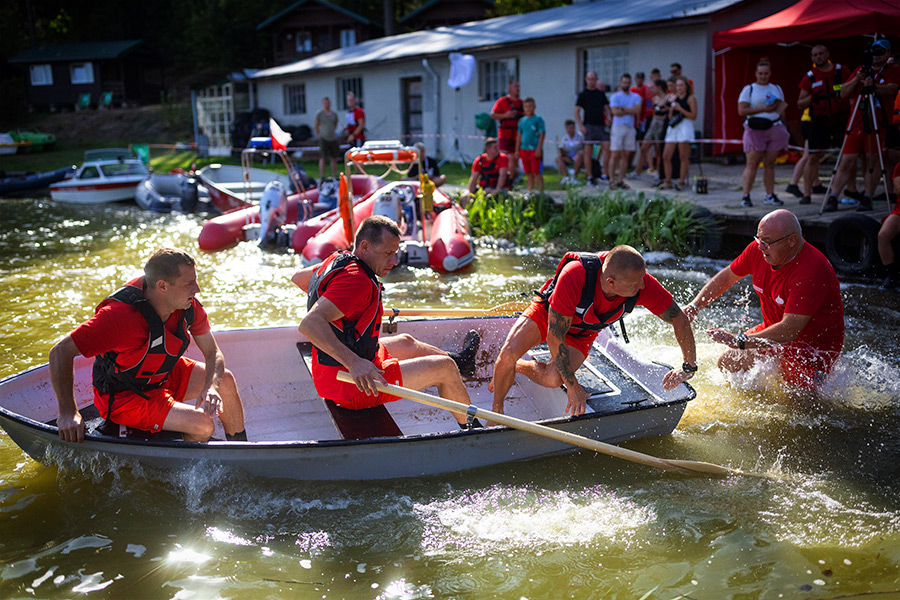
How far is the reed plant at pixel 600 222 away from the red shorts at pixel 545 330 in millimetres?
5559

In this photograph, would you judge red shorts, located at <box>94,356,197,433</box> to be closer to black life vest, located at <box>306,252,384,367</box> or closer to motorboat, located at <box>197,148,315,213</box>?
black life vest, located at <box>306,252,384,367</box>

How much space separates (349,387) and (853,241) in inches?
275

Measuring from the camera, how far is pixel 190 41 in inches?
1528

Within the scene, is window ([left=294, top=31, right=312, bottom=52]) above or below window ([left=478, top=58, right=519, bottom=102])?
above

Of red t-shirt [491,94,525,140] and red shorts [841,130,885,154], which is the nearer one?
red shorts [841,130,885,154]

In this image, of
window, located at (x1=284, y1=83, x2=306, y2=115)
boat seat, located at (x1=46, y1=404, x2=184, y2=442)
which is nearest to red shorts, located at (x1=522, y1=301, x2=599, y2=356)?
boat seat, located at (x1=46, y1=404, x2=184, y2=442)

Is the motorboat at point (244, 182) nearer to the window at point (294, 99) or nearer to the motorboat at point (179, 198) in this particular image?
the motorboat at point (179, 198)

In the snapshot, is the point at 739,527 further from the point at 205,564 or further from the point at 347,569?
the point at 205,564

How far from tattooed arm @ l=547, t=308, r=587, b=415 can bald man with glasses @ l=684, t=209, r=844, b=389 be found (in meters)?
0.90

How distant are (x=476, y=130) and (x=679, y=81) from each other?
919 cm

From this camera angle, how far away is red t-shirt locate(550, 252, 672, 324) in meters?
4.75

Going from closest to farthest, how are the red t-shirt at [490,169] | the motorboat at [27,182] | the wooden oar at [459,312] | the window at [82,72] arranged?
1. the wooden oar at [459,312]
2. the red t-shirt at [490,169]
3. the motorboat at [27,182]
4. the window at [82,72]

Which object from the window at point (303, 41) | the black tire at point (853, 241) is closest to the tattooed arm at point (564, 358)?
the black tire at point (853, 241)

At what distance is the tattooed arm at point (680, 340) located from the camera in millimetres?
4871
